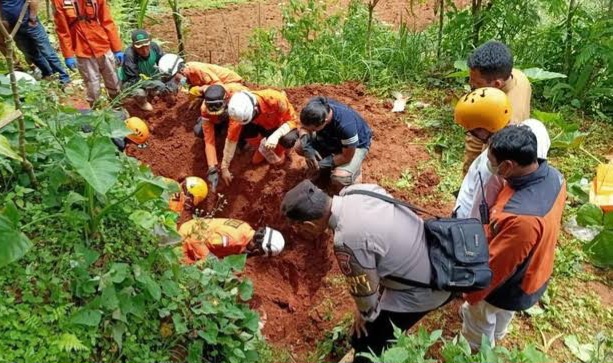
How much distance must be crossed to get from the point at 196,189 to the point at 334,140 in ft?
4.64

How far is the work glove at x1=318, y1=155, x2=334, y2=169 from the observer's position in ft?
16.3

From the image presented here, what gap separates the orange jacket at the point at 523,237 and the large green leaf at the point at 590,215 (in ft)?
4.53

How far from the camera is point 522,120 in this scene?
3.66 m

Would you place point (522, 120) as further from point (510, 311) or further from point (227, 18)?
point (227, 18)

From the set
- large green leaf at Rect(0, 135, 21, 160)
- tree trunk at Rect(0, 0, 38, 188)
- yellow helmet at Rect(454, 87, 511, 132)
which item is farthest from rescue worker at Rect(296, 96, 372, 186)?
large green leaf at Rect(0, 135, 21, 160)

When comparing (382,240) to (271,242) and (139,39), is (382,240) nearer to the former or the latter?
(271,242)

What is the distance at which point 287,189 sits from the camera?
5293 millimetres

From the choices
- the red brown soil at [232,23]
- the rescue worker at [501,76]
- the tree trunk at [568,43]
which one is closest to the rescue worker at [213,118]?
the rescue worker at [501,76]

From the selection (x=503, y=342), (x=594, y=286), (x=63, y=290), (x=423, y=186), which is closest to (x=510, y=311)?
(x=503, y=342)

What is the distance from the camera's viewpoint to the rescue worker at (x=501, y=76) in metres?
3.55

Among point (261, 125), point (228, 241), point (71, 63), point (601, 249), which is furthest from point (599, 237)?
point (71, 63)

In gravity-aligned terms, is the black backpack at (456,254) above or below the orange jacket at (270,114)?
above

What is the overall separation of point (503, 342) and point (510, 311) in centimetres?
57

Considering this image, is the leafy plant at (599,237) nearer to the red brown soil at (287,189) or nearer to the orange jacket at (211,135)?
the red brown soil at (287,189)
